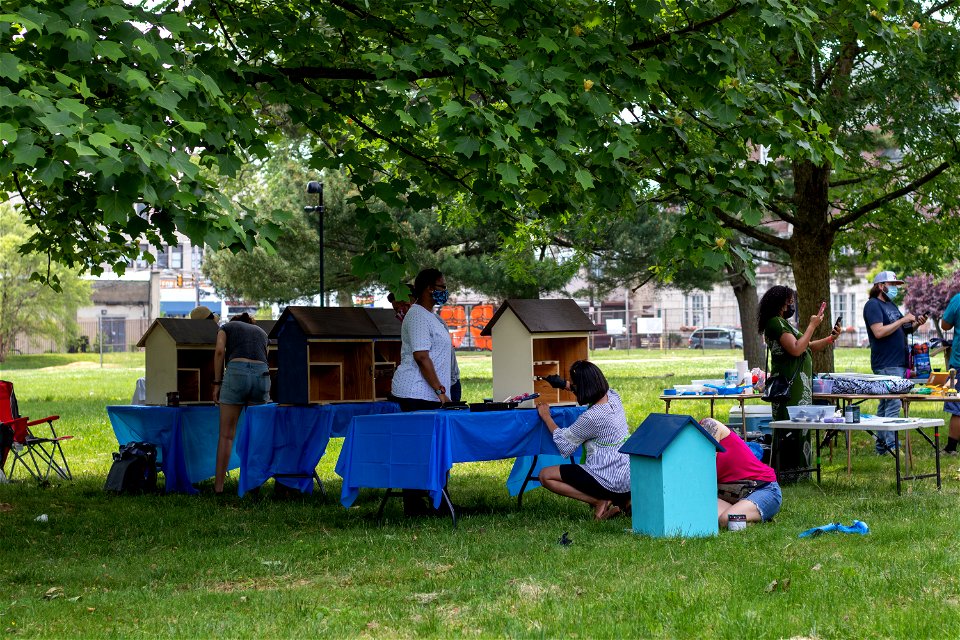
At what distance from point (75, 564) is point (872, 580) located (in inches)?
185

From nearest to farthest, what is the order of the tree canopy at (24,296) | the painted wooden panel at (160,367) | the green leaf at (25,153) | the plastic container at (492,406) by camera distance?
the green leaf at (25,153), the plastic container at (492,406), the painted wooden panel at (160,367), the tree canopy at (24,296)

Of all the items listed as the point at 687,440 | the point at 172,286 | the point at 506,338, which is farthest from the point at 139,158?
the point at 172,286

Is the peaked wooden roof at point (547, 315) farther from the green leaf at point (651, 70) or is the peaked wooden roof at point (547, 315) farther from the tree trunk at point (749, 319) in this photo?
the tree trunk at point (749, 319)

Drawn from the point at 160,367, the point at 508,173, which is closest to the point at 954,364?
the point at 508,173

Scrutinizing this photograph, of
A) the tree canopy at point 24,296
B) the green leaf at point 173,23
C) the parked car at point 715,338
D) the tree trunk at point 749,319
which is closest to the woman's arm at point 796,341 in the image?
the green leaf at point 173,23

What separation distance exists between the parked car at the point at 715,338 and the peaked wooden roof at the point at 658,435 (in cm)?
5089

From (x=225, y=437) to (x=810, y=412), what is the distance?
5.15m

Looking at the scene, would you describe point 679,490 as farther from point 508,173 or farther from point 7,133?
point 7,133

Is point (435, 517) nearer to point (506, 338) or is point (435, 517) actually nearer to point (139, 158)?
point (506, 338)

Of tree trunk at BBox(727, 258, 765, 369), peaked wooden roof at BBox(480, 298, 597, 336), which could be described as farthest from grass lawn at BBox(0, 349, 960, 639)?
tree trunk at BBox(727, 258, 765, 369)

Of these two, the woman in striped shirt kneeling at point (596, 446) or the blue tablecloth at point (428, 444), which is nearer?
the blue tablecloth at point (428, 444)

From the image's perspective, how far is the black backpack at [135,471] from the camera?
11023 millimetres

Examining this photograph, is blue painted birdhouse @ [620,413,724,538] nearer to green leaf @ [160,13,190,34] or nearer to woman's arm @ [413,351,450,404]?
woman's arm @ [413,351,450,404]

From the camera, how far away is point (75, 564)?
7.30m
